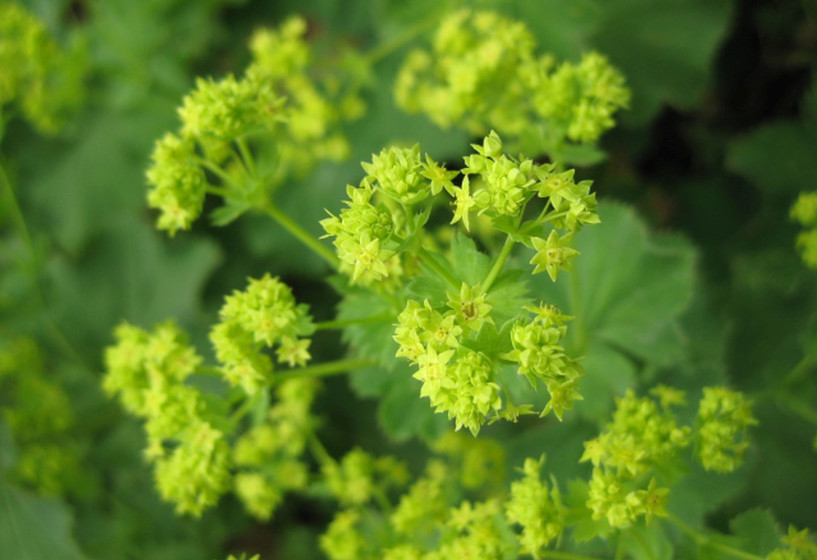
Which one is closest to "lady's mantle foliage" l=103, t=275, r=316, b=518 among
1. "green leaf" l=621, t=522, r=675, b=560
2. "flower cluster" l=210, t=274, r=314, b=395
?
"flower cluster" l=210, t=274, r=314, b=395

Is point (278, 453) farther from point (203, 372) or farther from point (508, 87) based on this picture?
point (508, 87)

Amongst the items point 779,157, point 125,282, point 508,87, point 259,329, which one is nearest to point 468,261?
point 259,329

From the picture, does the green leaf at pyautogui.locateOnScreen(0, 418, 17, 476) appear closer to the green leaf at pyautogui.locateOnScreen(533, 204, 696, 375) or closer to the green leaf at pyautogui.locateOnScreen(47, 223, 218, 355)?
the green leaf at pyautogui.locateOnScreen(47, 223, 218, 355)

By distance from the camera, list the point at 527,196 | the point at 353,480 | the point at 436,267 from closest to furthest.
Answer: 1. the point at 527,196
2. the point at 436,267
3. the point at 353,480

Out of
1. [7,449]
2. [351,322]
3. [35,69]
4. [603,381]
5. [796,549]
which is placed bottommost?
[796,549]

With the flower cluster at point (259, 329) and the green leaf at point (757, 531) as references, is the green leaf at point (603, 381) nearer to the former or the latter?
the green leaf at point (757, 531)

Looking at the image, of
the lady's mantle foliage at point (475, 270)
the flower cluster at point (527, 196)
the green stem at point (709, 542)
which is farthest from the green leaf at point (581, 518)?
the flower cluster at point (527, 196)

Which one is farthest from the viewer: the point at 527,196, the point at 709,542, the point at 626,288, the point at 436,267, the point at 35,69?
the point at 35,69

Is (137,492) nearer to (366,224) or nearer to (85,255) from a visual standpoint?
(85,255)
